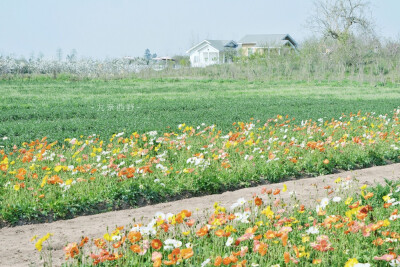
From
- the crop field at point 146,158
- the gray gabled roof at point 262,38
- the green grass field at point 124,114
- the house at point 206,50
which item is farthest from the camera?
the house at point 206,50

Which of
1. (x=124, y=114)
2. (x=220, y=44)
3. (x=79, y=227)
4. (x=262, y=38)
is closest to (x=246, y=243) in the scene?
(x=79, y=227)

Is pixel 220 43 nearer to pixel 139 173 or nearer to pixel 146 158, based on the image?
pixel 146 158

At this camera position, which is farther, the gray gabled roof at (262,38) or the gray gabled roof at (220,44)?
the gray gabled roof at (220,44)

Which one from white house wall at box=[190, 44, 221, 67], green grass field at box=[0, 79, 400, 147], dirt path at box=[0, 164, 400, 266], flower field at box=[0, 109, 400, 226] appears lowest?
dirt path at box=[0, 164, 400, 266]

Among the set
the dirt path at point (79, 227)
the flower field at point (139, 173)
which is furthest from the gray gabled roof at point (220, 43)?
the dirt path at point (79, 227)

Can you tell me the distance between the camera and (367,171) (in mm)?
9008

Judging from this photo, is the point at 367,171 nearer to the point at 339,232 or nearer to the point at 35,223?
the point at 339,232

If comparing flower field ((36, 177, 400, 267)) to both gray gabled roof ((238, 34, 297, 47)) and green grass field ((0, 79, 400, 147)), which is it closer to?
green grass field ((0, 79, 400, 147))

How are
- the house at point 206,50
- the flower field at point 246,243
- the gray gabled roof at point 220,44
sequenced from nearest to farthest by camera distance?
the flower field at point 246,243
the house at point 206,50
the gray gabled roof at point 220,44

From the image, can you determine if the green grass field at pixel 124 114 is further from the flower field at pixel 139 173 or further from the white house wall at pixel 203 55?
the white house wall at pixel 203 55

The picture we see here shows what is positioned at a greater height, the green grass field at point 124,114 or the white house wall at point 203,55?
the white house wall at point 203,55

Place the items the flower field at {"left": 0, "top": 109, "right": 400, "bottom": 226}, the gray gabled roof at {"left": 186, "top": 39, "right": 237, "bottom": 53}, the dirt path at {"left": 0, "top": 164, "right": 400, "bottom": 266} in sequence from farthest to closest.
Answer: the gray gabled roof at {"left": 186, "top": 39, "right": 237, "bottom": 53} < the flower field at {"left": 0, "top": 109, "right": 400, "bottom": 226} < the dirt path at {"left": 0, "top": 164, "right": 400, "bottom": 266}

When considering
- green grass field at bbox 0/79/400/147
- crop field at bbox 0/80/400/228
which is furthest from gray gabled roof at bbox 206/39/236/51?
crop field at bbox 0/80/400/228

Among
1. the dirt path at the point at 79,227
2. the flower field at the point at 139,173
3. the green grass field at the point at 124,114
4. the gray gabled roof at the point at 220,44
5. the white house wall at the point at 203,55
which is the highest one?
the gray gabled roof at the point at 220,44
